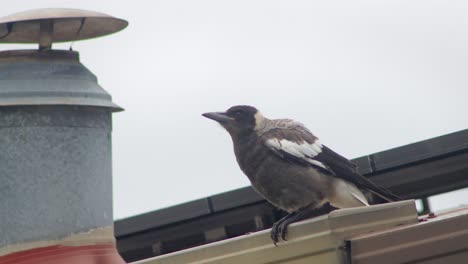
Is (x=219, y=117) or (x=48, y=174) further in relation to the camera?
(x=219, y=117)

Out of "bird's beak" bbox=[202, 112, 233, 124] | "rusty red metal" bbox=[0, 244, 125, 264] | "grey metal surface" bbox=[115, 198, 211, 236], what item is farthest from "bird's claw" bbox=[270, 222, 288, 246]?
"grey metal surface" bbox=[115, 198, 211, 236]

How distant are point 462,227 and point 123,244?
5889mm

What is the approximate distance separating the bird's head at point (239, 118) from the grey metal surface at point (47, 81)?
1.65m

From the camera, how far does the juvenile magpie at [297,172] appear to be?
745 centimetres

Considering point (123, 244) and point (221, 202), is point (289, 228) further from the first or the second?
point (123, 244)

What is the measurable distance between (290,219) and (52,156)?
142cm

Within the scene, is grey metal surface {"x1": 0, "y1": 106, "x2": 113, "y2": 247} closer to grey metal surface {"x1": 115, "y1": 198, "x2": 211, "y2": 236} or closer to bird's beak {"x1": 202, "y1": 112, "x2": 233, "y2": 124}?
bird's beak {"x1": 202, "y1": 112, "x2": 233, "y2": 124}

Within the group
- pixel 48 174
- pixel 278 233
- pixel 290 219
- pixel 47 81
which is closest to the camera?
pixel 278 233

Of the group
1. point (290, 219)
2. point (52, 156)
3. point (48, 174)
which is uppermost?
point (52, 156)

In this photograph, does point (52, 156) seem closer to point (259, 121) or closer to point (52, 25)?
point (52, 25)

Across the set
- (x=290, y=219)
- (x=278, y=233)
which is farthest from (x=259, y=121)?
(x=278, y=233)

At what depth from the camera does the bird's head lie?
801 centimetres

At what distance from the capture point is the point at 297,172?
7559 mm

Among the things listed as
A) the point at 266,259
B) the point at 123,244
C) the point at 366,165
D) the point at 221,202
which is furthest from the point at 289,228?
the point at 123,244
